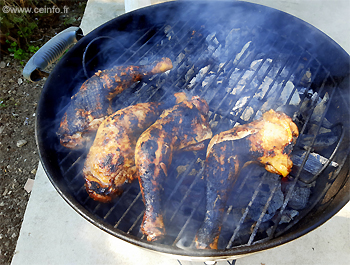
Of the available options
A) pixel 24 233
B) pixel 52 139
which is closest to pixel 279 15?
pixel 52 139

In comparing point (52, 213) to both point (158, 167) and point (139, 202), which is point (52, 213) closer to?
point (139, 202)

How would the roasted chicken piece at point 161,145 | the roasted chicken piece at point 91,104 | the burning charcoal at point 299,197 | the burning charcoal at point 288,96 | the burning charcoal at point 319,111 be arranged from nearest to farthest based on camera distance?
1. the roasted chicken piece at point 161,145
2. the burning charcoal at point 299,197
3. the roasted chicken piece at point 91,104
4. the burning charcoal at point 319,111
5. the burning charcoal at point 288,96

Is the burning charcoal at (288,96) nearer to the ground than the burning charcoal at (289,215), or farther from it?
farther from it

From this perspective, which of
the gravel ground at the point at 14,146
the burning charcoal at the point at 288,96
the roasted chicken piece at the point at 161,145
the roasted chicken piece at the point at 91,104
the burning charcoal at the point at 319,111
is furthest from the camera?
the gravel ground at the point at 14,146

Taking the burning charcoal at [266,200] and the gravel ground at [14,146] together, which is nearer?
the burning charcoal at [266,200]

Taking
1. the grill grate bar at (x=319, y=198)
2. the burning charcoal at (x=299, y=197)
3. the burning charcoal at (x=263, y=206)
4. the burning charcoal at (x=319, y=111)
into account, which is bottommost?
the burning charcoal at (x=263, y=206)

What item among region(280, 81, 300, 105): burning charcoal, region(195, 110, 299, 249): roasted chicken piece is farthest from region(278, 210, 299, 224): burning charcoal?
region(280, 81, 300, 105): burning charcoal

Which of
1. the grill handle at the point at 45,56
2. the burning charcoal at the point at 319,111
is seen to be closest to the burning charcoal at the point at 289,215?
the burning charcoal at the point at 319,111

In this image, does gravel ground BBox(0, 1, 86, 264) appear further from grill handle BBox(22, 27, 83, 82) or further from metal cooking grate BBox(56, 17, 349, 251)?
grill handle BBox(22, 27, 83, 82)

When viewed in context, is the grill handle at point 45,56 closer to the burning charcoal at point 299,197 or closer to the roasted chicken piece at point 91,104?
the roasted chicken piece at point 91,104
